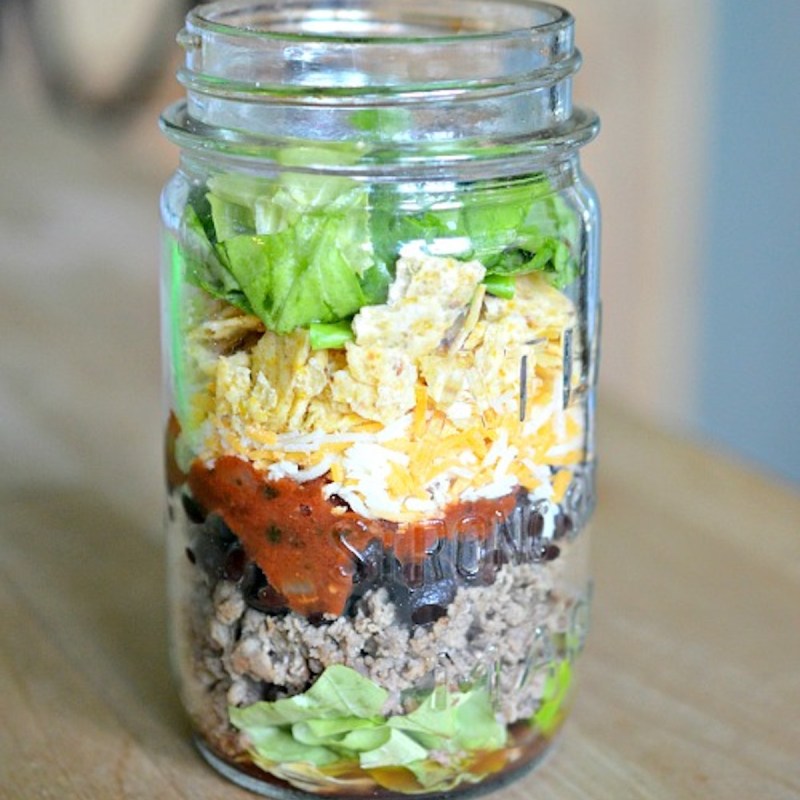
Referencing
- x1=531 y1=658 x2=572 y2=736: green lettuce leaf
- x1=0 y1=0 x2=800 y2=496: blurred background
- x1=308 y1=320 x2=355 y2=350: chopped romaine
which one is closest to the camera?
x1=308 y1=320 x2=355 y2=350: chopped romaine

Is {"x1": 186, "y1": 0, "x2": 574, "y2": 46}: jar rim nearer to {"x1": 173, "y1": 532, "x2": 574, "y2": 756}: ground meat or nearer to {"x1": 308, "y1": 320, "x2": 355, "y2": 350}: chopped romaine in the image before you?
{"x1": 308, "y1": 320, "x2": 355, "y2": 350}: chopped romaine

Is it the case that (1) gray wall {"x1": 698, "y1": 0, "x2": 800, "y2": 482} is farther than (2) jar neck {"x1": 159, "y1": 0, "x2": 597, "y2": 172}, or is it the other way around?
(1) gray wall {"x1": 698, "y1": 0, "x2": 800, "y2": 482}

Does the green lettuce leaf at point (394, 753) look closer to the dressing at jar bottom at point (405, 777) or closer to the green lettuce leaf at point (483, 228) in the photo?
the dressing at jar bottom at point (405, 777)

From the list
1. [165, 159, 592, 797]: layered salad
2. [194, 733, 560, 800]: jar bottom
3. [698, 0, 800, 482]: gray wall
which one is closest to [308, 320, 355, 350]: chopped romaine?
[165, 159, 592, 797]: layered salad

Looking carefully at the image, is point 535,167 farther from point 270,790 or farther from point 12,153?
point 12,153

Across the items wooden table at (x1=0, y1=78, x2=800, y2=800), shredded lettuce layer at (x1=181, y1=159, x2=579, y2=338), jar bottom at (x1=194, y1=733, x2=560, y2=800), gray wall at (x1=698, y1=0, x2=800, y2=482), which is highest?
shredded lettuce layer at (x1=181, y1=159, x2=579, y2=338)

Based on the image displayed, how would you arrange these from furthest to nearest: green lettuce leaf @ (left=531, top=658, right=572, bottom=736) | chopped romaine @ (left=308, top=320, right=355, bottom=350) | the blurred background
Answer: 1. the blurred background
2. green lettuce leaf @ (left=531, top=658, right=572, bottom=736)
3. chopped romaine @ (left=308, top=320, right=355, bottom=350)

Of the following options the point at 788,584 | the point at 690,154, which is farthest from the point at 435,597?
the point at 690,154

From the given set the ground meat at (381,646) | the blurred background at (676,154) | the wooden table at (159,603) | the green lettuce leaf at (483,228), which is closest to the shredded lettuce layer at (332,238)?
the green lettuce leaf at (483,228)

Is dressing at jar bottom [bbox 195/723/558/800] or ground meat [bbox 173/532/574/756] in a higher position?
ground meat [bbox 173/532/574/756]
